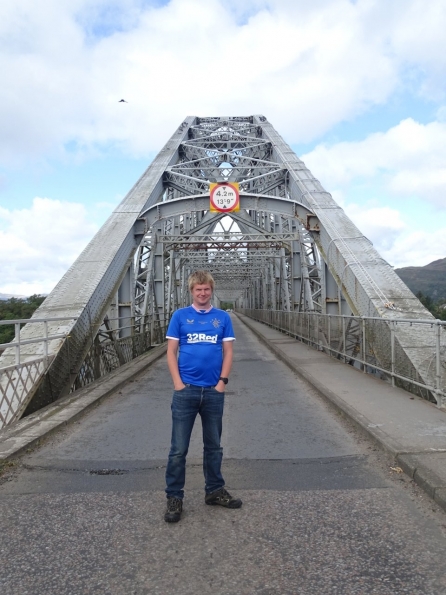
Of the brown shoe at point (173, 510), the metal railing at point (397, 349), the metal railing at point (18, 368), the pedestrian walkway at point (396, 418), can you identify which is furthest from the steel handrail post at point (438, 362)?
the metal railing at point (18, 368)

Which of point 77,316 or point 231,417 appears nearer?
point 231,417

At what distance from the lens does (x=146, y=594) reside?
2.57 meters

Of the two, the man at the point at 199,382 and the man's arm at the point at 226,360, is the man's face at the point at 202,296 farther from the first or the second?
the man's arm at the point at 226,360

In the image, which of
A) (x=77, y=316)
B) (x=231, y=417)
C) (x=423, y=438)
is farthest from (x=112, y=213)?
(x=423, y=438)

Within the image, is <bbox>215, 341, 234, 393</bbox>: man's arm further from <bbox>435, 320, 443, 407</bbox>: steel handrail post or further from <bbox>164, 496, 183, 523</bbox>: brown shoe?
<bbox>435, 320, 443, 407</bbox>: steel handrail post

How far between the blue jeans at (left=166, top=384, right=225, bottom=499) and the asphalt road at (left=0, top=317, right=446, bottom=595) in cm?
22

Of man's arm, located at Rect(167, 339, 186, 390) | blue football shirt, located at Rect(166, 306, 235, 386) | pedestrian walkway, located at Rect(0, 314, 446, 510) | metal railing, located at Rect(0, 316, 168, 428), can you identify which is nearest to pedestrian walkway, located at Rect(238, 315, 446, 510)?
pedestrian walkway, located at Rect(0, 314, 446, 510)

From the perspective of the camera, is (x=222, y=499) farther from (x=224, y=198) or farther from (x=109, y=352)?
(x=224, y=198)

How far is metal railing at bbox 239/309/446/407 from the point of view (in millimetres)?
6629

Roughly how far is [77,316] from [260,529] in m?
6.41

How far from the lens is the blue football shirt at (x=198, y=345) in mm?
3596

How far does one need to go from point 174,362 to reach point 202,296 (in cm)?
52

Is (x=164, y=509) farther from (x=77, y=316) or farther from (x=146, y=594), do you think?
(x=77, y=316)

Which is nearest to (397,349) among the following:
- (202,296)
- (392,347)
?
(392,347)
